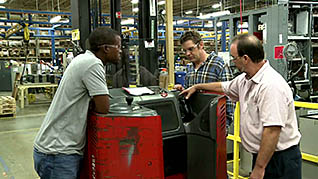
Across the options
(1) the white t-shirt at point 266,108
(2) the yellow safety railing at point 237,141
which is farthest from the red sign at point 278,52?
(1) the white t-shirt at point 266,108

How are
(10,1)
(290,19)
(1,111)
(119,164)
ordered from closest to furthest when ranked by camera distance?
(119,164) → (290,19) → (1,111) → (10,1)

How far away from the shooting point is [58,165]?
1699 millimetres

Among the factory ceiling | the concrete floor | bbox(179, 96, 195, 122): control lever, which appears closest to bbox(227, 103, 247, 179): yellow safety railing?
bbox(179, 96, 195, 122): control lever

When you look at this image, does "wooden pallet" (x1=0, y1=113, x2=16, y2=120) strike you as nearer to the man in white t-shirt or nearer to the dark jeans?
the man in white t-shirt

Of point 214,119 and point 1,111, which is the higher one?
point 214,119

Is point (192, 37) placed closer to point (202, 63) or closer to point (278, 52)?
point (202, 63)

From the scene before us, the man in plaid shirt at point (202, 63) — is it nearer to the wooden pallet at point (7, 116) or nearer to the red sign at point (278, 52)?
the red sign at point (278, 52)

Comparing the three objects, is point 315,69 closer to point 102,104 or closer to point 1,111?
point 102,104

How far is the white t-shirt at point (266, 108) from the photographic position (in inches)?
65.9

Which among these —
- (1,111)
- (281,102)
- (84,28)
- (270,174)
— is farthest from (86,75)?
→ (1,111)

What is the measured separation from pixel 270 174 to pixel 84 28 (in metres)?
4.33

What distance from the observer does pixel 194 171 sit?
2016mm

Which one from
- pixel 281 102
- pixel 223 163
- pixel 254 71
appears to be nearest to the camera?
pixel 281 102

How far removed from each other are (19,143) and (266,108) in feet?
18.2
